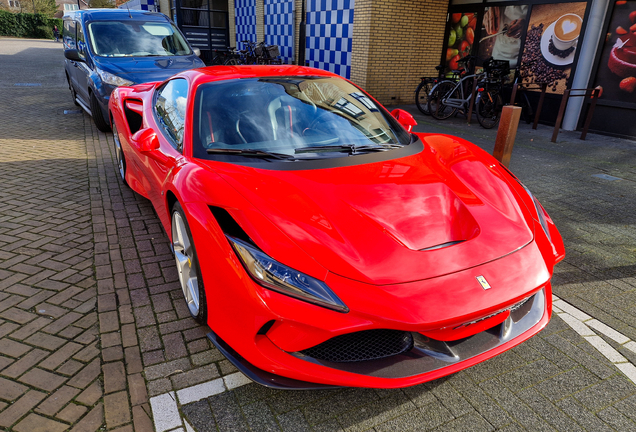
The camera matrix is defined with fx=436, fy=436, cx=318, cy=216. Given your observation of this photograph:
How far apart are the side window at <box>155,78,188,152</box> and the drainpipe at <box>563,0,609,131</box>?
796 cm

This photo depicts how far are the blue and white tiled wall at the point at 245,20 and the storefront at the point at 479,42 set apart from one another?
2.05 metres

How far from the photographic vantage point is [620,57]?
309 inches

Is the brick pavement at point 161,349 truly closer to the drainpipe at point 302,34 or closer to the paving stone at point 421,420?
the paving stone at point 421,420

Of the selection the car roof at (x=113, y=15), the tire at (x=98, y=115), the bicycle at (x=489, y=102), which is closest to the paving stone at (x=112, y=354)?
the tire at (x=98, y=115)

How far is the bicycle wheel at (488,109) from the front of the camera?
8.65 m

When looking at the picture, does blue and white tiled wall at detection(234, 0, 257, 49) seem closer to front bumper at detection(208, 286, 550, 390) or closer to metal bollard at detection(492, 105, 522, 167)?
metal bollard at detection(492, 105, 522, 167)

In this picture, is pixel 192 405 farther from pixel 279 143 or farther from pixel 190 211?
pixel 279 143

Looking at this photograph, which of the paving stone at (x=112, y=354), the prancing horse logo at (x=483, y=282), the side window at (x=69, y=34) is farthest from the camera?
the side window at (x=69, y=34)

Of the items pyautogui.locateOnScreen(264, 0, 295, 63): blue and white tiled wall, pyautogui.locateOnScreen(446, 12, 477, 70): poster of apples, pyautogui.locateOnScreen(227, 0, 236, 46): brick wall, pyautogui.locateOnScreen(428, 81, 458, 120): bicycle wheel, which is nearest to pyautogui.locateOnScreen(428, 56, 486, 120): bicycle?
pyautogui.locateOnScreen(428, 81, 458, 120): bicycle wheel

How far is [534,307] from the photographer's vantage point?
2.23m

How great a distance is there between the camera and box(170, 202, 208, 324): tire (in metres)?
2.36

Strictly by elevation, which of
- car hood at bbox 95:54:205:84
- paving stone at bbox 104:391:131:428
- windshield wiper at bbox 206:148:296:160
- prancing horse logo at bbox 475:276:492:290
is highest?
car hood at bbox 95:54:205:84

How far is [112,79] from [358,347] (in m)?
6.53

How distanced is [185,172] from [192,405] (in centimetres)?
130
